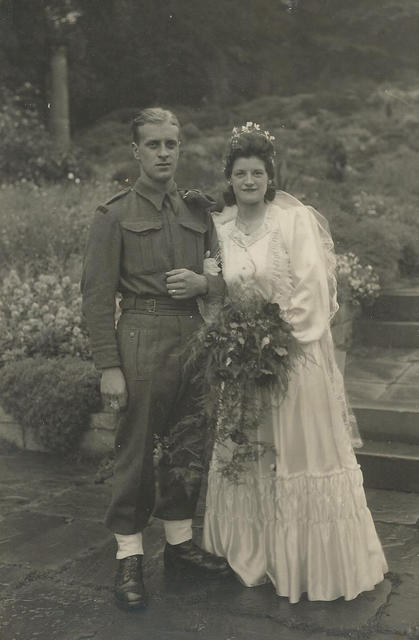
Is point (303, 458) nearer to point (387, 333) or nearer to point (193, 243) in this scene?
point (193, 243)

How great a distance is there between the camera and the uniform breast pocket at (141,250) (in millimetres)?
3311

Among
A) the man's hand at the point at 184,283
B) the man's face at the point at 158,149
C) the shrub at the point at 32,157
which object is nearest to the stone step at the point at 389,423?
the man's hand at the point at 184,283

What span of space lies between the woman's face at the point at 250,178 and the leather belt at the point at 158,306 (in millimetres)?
546

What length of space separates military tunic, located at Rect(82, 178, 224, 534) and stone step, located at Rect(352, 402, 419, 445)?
1979mm

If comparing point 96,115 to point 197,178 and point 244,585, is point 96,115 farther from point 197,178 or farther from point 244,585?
point 244,585

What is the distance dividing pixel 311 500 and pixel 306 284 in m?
0.95

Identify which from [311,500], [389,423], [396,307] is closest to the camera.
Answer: [311,500]

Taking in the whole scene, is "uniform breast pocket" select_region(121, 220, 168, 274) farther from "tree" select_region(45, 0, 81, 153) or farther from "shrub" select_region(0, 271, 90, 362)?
"tree" select_region(45, 0, 81, 153)

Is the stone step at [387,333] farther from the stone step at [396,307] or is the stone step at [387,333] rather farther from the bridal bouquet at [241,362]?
the bridal bouquet at [241,362]

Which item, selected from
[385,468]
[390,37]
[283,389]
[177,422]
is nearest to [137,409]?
[177,422]

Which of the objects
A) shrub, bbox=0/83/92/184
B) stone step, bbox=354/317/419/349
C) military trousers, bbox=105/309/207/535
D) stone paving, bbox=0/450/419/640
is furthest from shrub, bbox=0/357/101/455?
shrub, bbox=0/83/92/184

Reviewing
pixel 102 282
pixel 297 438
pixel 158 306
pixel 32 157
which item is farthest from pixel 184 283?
pixel 32 157

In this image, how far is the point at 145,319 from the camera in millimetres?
3342

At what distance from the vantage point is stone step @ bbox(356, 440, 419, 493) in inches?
182
